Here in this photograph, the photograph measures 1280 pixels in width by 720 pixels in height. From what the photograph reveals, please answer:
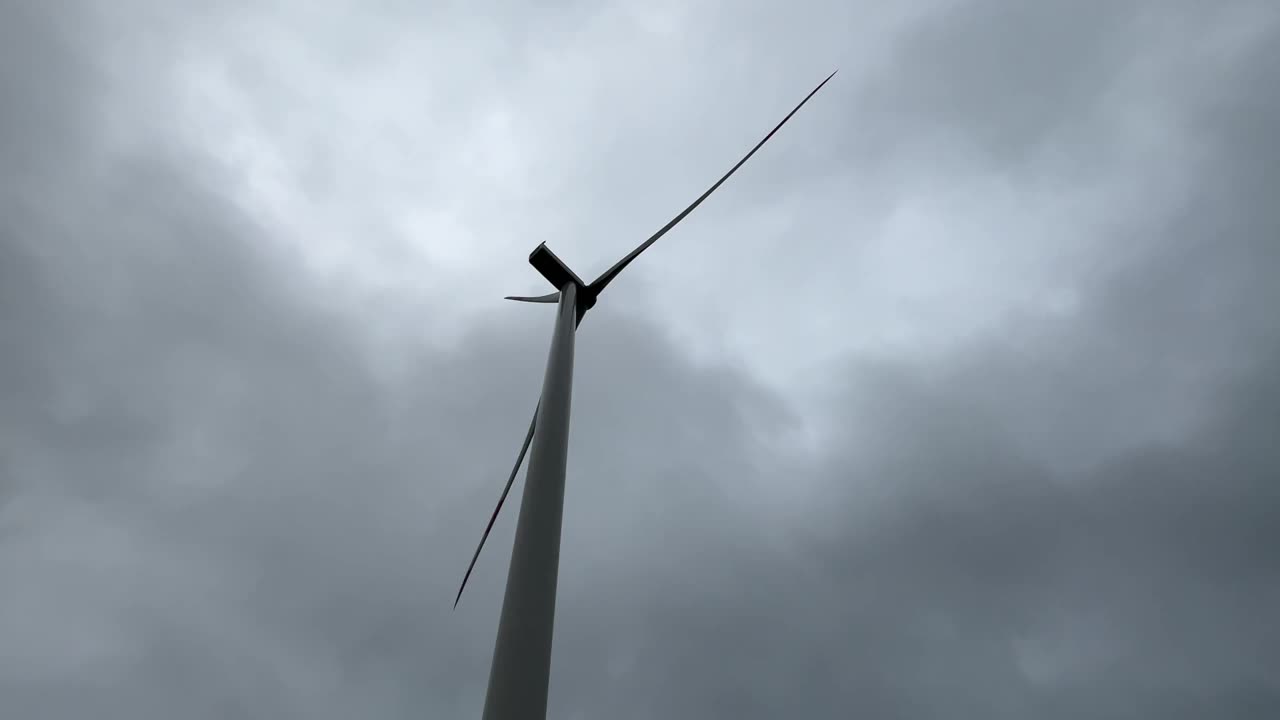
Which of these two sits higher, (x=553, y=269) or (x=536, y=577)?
(x=553, y=269)

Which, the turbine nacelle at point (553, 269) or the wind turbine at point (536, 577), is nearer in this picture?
the wind turbine at point (536, 577)

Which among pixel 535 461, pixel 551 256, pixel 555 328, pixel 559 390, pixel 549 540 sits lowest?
pixel 549 540

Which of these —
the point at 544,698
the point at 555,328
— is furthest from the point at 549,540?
the point at 555,328

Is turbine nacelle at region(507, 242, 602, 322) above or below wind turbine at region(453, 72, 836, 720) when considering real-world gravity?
above

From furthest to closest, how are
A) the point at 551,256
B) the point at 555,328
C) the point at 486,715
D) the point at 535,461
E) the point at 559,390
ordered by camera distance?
1. the point at 551,256
2. the point at 555,328
3. the point at 559,390
4. the point at 535,461
5. the point at 486,715

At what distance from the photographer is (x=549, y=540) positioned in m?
12.4

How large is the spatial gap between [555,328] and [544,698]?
401 inches

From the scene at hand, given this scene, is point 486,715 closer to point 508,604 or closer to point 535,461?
point 508,604

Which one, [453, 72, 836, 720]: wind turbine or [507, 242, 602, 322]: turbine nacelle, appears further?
[507, 242, 602, 322]: turbine nacelle

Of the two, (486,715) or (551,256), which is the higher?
(551,256)

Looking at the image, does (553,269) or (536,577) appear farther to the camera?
(553,269)

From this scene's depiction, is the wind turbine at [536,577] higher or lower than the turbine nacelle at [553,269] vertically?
lower

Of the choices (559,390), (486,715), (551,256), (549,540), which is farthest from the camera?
(551,256)

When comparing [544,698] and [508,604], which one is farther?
[508,604]
